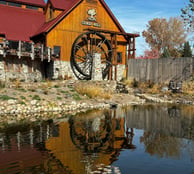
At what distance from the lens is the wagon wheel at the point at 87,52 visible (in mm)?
25047

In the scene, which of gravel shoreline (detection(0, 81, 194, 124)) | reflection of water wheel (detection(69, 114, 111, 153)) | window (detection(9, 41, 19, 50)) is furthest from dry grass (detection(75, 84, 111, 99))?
reflection of water wheel (detection(69, 114, 111, 153))

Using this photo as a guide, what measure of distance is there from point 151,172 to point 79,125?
5.59 m

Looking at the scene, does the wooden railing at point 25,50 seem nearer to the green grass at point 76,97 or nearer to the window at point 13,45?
the window at point 13,45

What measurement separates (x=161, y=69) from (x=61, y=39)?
9.93m

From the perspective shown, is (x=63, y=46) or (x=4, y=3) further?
(x=4, y=3)

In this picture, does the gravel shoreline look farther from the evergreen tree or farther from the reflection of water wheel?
the evergreen tree

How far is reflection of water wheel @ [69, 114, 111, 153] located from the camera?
324 inches

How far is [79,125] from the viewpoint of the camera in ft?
37.3

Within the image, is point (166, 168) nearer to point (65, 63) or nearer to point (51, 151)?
point (51, 151)

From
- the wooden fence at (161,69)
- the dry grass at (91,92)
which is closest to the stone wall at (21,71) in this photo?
the dry grass at (91,92)

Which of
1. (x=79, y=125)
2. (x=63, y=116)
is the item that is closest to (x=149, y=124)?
(x=79, y=125)

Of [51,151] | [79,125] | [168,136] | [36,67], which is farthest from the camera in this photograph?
[36,67]

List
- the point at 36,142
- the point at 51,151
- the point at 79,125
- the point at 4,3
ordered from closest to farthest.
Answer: the point at 51,151 < the point at 36,142 < the point at 79,125 < the point at 4,3

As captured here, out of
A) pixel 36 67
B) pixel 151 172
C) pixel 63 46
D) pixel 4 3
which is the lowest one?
pixel 151 172
